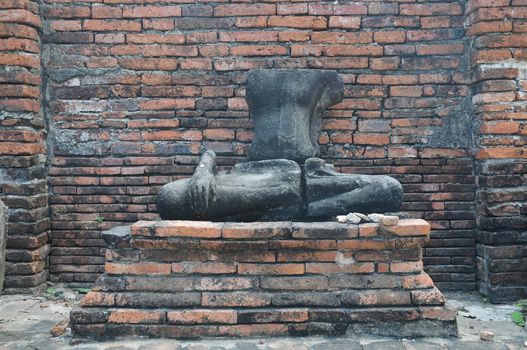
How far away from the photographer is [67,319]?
3.51 metres

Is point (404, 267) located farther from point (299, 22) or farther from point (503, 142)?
point (299, 22)

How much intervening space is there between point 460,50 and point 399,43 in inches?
20.4

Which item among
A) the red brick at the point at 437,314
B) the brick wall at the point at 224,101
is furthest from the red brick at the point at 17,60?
the red brick at the point at 437,314

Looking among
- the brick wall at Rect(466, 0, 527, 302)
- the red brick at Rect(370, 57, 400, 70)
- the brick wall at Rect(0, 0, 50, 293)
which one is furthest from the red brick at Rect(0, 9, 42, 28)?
the brick wall at Rect(466, 0, 527, 302)

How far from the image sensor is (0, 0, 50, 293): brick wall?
4191mm

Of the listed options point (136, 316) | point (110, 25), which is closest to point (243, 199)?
point (136, 316)

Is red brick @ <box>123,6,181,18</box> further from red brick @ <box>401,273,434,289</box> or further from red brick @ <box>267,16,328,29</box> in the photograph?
red brick @ <box>401,273,434,289</box>

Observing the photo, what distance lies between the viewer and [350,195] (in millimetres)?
3545

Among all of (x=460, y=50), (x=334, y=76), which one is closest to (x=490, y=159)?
(x=460, y=50)

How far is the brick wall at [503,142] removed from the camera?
4.13m

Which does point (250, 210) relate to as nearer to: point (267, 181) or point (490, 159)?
point (267, 181)

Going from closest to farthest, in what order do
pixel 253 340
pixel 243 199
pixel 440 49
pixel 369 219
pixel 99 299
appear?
pixel 253 340 → pixel 99 299 → pixel 369 219 → pixel 243 199 → pixel 440 49

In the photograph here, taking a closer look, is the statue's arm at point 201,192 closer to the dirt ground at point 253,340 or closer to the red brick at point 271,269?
the red brick at point 271,269

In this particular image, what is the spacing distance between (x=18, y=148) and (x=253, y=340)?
2.53 metres
